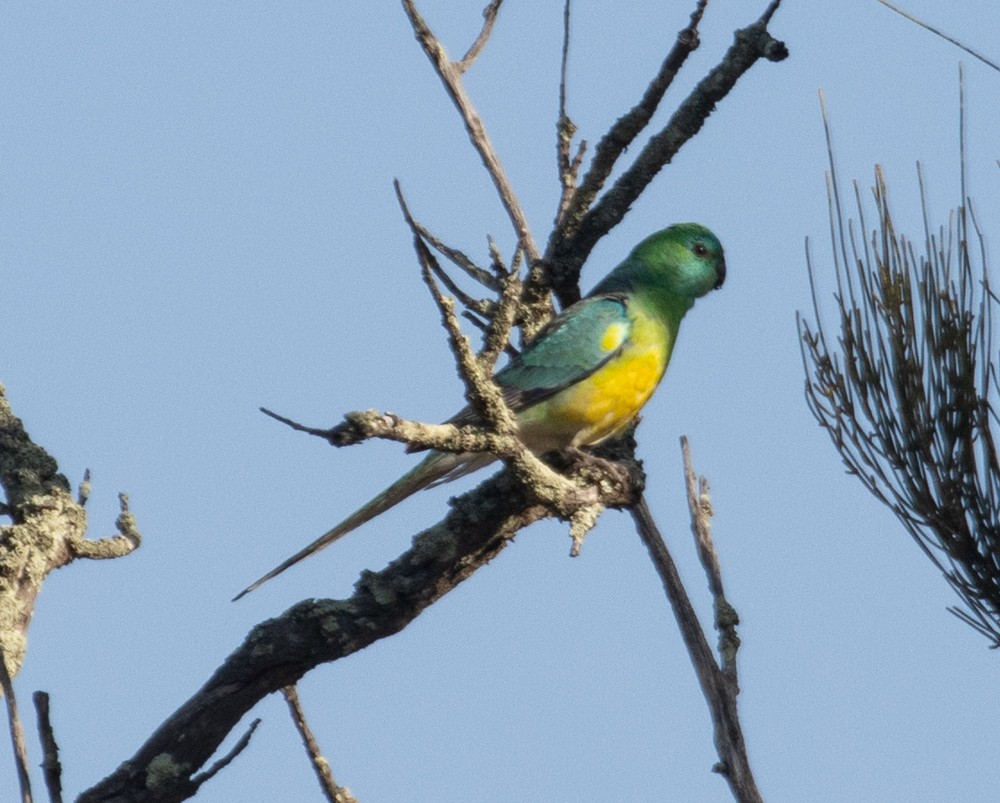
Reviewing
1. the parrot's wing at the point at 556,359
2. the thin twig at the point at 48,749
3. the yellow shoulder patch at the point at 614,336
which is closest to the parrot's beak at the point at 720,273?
the yellow shoulder patch at the point at 614,336

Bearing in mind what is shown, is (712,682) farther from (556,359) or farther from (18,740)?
(18,740)

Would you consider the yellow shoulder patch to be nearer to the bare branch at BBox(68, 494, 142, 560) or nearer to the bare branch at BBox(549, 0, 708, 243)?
the bare branch at BBox(549, 0, 708, 243)

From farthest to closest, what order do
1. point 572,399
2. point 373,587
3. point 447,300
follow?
point 572,399 → point 373,587 → point 447,300

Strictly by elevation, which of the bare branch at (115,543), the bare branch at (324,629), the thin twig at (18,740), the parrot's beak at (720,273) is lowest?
the thin twig at (18,740)

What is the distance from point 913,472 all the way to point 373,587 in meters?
1.73

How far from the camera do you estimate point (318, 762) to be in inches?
155

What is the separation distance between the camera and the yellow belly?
554 cm

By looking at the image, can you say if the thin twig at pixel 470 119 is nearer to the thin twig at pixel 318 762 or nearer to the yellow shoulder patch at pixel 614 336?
the yellow shoulder patch at pixel 614 336

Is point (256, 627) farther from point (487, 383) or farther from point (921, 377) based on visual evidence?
point (921, 377)

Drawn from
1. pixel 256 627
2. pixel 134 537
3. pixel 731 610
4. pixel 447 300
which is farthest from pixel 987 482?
pixel 134 537

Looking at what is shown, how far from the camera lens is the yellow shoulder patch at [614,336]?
5.72m

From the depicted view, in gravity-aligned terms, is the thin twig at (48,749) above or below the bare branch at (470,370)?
below

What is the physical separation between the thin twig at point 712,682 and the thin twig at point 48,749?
7.11 feet

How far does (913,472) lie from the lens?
4.35 metres
